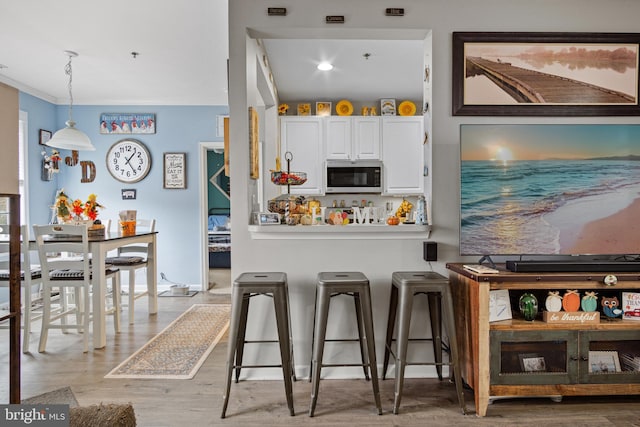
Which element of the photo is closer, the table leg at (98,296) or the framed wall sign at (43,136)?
the table leg at (98,296)

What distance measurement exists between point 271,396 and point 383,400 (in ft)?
2.12

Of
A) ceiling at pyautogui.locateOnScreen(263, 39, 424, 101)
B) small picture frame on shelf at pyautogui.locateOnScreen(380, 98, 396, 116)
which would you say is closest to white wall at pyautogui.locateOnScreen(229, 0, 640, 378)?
ceiling at pyautogui.locateOnScreen(263, 39, 424, 101)

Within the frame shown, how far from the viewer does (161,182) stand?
5.41 meters

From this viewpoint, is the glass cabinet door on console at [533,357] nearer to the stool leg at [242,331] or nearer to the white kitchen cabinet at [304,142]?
the stool leg at [242,331]

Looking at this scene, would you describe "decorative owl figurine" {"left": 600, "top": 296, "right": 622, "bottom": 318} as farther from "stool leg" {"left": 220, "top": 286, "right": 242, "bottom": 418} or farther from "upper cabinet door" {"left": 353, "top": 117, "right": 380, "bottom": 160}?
"upper cabinet door" {"left": 353, "top": 117, "right": 380, "bottom": 160}

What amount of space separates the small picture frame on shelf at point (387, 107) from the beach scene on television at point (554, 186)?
8.76 feet

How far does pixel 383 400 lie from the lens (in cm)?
230

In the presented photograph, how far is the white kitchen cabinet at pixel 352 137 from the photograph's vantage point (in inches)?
193

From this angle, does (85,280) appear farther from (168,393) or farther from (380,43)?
(380,43)

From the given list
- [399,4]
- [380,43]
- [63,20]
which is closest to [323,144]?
[380,43]

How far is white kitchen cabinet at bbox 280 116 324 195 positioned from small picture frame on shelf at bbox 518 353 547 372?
3208 mm

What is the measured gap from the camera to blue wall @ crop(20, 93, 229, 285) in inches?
212

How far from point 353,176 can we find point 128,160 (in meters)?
3.01

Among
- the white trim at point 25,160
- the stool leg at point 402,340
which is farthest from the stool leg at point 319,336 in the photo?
the white trim at point 25,160
